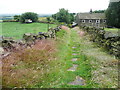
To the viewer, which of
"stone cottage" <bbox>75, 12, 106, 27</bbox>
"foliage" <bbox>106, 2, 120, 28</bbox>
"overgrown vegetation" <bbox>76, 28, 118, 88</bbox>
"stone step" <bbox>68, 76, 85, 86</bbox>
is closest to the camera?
"overgrown vegetation" <bbox>76, 28, 118, 88</bbox>

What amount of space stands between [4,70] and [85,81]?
4.33 m

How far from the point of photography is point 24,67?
6359mm

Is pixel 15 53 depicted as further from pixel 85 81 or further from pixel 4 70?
pixel 85 81

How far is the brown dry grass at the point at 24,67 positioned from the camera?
5042 millimetres

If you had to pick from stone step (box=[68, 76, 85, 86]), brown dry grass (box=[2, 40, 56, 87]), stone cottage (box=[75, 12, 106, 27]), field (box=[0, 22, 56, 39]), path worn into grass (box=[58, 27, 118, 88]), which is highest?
stone cottage (box=[75, 12, 106, 27])

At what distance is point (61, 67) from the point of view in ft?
23.0

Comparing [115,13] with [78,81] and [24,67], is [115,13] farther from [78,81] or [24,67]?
[24,67]

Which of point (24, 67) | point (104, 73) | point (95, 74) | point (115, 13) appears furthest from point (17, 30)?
point (115, 13)

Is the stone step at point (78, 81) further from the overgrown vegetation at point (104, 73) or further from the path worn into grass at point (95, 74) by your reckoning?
the overgrown vegetation at point (104, 73)

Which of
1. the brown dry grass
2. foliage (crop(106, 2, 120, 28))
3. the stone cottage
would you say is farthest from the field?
the stone cottage

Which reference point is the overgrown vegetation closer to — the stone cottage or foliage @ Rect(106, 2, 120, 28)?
foliage @ Rect(106, 2, 120, 28)

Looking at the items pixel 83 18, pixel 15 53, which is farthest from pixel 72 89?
pixel 83 18

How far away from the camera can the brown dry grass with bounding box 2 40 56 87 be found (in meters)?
5.04

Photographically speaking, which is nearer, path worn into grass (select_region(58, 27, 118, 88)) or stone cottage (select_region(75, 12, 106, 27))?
path worn into grass (select_region(58, 27, 118, 88))
